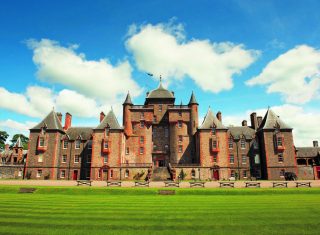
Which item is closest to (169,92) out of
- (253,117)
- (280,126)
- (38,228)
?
(253,117)

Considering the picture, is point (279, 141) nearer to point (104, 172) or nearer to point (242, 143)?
point (242, 143)

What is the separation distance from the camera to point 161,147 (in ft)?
177

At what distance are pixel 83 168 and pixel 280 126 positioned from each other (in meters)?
42.0

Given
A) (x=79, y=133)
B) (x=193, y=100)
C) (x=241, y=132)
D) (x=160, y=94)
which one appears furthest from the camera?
(x=160, y=94)

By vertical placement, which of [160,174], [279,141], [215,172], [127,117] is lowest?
[160,174]

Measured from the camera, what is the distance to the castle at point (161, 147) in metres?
46.5

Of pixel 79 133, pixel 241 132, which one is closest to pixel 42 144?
pixel 79 133

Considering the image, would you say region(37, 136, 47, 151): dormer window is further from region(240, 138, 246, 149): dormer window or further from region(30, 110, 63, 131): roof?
region(240, 138, 246, 149): dormer window

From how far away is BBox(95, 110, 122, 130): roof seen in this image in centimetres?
4833

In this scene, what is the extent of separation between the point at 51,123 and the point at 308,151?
62341 millimetres

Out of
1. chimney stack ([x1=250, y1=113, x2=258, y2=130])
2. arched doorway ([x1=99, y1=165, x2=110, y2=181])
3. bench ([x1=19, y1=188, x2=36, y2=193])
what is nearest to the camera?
bench ([x1=19, y1=188, x2=36, y2=193])

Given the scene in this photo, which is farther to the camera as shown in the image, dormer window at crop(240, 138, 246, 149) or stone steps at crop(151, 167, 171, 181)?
dormer window at crop(240, 138, 246, 149)

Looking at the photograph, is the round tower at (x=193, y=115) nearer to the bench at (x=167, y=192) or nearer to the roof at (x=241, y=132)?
the roof at (x=241, y=132)

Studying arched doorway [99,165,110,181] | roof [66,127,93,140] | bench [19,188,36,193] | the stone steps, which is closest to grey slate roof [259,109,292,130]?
the stone steps
